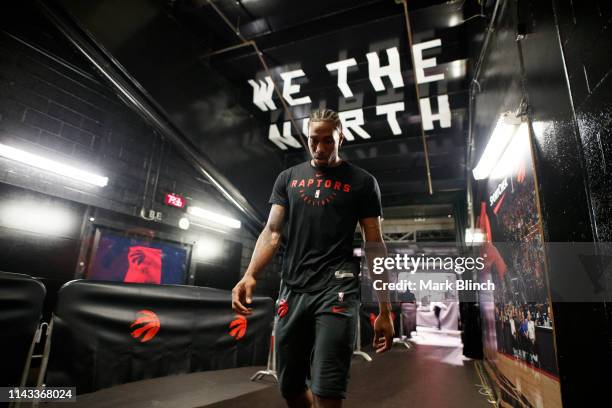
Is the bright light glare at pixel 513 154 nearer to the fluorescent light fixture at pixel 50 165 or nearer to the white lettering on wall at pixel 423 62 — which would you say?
the white lettering on wall at pixel 423 62

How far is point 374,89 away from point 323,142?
15.8 feet

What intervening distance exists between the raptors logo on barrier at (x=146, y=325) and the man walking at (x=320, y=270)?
94.0 inches

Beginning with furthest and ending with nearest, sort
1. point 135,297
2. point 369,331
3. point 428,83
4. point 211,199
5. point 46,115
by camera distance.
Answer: point 369,331, point 211,199, point 428,83, point 46,115, point 135,297

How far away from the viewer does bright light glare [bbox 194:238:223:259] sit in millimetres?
6309

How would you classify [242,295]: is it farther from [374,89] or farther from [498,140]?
[374,89]

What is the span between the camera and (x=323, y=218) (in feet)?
5.29

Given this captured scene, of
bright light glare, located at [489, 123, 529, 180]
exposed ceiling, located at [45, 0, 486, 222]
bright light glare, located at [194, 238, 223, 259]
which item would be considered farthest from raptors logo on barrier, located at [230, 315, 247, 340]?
bright light glare, located at [489, 123, 529, 180]

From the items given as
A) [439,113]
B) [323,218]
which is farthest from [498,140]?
[439,113]

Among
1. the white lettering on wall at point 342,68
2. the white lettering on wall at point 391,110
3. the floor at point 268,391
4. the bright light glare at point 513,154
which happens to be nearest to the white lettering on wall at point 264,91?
the white lettering on wall at point 342,68

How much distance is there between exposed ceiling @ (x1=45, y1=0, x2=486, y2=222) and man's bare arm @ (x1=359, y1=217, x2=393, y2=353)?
3.65 m

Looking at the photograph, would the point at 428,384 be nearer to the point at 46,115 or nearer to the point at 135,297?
the point at 135,297

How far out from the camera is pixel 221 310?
4.24m

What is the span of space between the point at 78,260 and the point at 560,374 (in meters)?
5.07

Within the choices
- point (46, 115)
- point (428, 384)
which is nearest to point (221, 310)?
Answer: point (428, 384)
